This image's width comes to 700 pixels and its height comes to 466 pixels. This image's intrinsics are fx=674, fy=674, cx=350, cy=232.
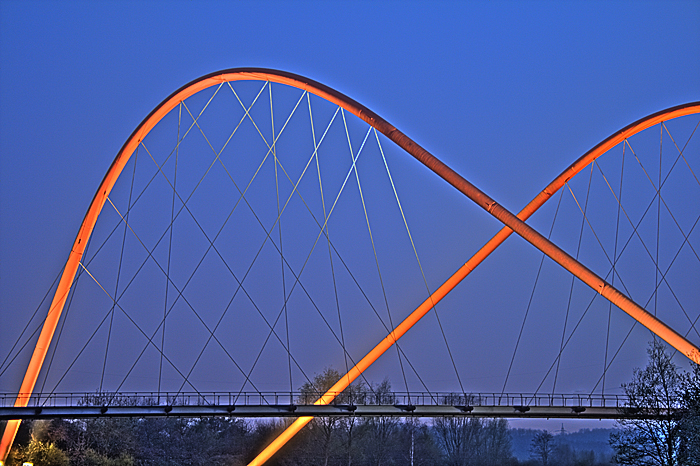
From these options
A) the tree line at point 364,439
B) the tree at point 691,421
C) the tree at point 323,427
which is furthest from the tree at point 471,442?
the tree at point 691,421

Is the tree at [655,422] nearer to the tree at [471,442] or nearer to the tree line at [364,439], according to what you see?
the tree line at [364,439]

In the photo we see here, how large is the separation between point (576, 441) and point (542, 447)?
16.1 feet

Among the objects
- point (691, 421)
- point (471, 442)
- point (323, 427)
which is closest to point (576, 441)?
point (471, 442)

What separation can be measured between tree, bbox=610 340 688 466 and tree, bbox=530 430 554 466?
40.6m

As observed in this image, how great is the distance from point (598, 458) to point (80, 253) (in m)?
60.6

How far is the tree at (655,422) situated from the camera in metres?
30.2

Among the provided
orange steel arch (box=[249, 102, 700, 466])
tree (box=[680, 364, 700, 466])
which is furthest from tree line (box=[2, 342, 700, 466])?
orange steel arch (box=[249, 102, 700, 466])

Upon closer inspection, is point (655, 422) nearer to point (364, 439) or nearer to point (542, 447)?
point (364, 439)

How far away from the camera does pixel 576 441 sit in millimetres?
76250

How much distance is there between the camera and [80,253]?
113 feet

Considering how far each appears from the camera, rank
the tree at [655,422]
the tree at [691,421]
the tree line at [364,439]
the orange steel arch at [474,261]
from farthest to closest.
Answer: the orange steel arch at [474,261]
the tree line at [364,439]
the tree at [655,422]
the tree at [691,421]

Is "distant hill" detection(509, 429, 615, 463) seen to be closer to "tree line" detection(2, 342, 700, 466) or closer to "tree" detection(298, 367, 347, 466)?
"tree line" detection(2, 342, 700, 466)

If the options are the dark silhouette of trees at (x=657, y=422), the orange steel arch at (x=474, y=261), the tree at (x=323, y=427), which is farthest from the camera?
the tree at (x=323, y=427)

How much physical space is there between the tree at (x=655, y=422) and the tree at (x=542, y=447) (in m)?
40.6
